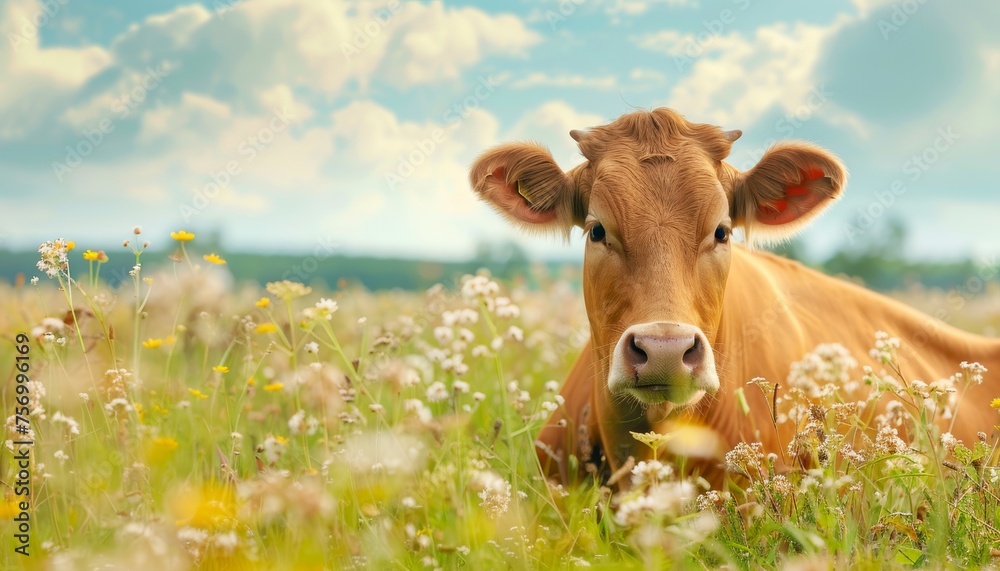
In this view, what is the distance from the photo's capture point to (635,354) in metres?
3.81

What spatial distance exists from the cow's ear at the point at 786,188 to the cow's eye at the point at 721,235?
0.45m

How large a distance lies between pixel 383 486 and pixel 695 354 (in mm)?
1519

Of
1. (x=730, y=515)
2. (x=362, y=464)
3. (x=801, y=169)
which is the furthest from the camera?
(x=801, y=169)

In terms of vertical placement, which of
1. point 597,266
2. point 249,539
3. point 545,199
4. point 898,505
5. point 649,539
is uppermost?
point 545,199

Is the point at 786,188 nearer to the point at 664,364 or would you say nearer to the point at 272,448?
the point at 664,364

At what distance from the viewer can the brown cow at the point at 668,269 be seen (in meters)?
3.92

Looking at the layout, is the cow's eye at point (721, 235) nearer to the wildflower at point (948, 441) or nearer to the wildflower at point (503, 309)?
the wildflower at point (503, 309)

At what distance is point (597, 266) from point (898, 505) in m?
1.81

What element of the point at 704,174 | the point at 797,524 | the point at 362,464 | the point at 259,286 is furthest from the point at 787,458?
the point at 259,286

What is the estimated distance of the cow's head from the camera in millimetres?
3834

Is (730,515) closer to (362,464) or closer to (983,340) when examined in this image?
(362,464)

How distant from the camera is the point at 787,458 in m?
4.36

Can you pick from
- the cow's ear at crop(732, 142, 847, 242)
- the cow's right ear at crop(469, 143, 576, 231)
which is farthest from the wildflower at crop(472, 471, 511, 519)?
the cow's ear at crop(732, 142, 847, 242)

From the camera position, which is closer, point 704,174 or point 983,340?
point 704,174
